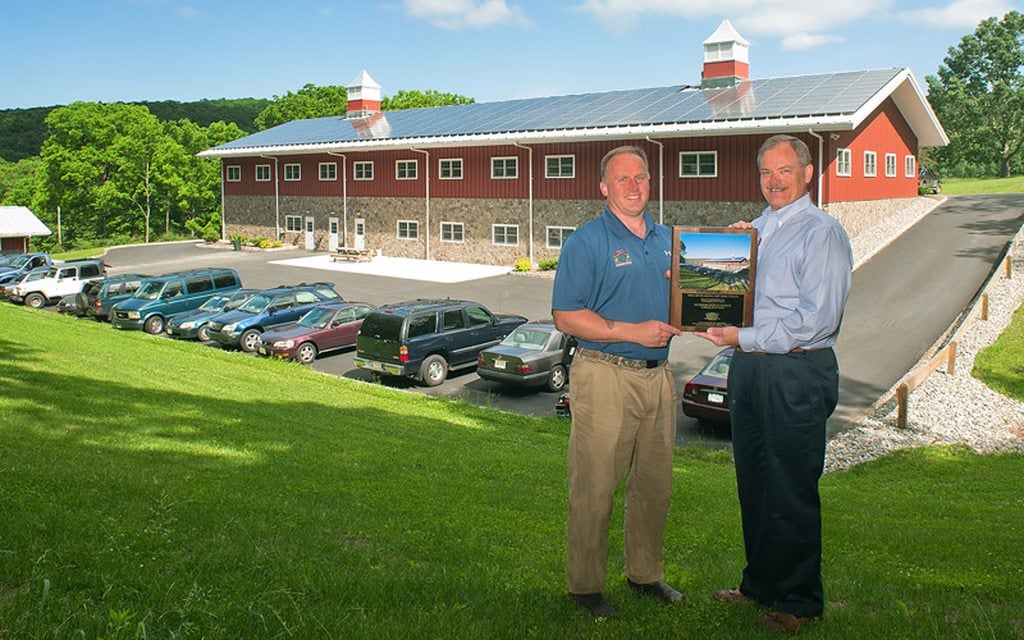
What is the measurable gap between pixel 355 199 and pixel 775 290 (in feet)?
151

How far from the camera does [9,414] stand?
9.63m

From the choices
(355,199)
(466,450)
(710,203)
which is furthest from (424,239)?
(466,450)

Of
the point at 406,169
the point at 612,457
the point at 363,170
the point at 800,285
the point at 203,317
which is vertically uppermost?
the point at 363,170

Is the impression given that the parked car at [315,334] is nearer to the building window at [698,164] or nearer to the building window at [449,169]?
the building window at [698,164]

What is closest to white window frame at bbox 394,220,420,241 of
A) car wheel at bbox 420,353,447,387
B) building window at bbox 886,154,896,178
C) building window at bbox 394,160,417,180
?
building window at bbox 394,160,417,180

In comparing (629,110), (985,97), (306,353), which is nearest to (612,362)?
(306,353)

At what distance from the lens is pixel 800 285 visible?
4.55 m

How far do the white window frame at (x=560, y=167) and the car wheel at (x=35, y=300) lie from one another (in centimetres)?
2139

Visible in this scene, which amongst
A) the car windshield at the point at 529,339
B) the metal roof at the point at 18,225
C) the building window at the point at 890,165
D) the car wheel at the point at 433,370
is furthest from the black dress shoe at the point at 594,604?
the metal roof at the point at 18,225

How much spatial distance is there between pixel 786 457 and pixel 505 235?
38121mm

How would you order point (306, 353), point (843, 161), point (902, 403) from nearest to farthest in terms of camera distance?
point (902, 403)
point (306, 353)
point (843, 161)

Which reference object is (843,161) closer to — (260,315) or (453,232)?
(453,232)

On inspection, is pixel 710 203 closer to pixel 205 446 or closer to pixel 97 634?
pixel 205 446

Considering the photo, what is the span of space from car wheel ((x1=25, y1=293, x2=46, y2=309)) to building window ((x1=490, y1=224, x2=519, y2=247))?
19.6 meters
